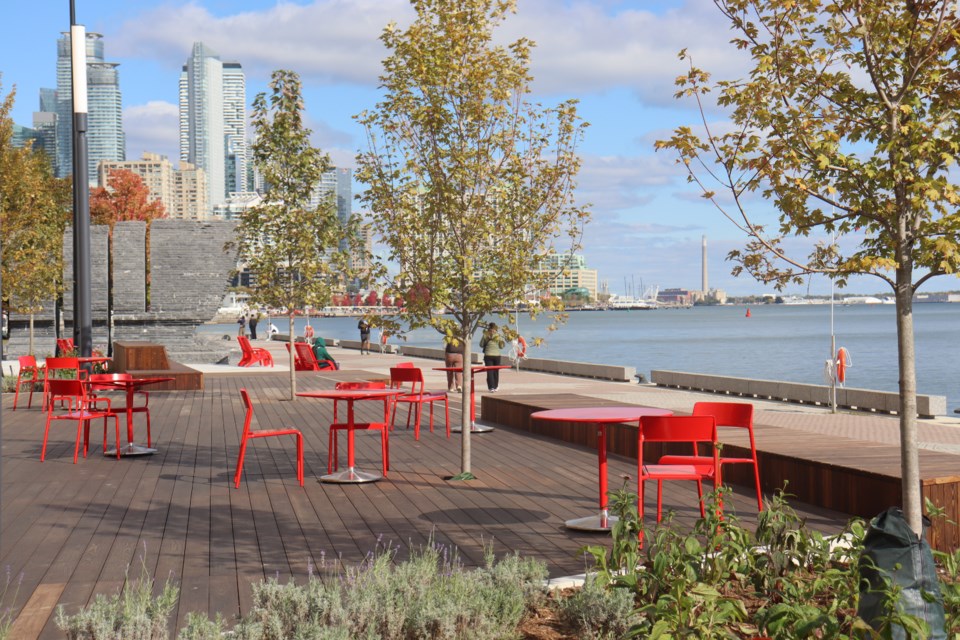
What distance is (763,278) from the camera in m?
5.95

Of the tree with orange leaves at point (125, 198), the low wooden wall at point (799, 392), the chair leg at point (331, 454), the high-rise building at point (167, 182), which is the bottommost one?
the low wooden wall at point (799, 392)

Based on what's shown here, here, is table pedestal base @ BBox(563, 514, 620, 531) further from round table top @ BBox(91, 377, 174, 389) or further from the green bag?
round table top @ BBox(91, 377, 174, 389)

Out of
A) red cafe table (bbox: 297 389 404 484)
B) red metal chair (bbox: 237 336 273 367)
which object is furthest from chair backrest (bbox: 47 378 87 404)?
red metal chair (bbox: 237 336 273 367)

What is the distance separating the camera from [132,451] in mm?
11016

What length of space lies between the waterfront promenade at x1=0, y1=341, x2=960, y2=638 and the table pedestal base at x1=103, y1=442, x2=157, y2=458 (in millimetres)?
164

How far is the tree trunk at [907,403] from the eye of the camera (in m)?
5.21

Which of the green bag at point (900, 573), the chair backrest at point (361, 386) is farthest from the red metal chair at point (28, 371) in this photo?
the green bag at point (900, 573)

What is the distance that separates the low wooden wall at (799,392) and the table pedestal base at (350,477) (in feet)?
40.5

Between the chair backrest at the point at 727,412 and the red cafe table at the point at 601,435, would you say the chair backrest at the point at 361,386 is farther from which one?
the chair backrest at the point at 727,412

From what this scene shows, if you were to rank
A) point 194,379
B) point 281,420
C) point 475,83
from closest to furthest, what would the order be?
point 475,83, point 281,420, point 194,379

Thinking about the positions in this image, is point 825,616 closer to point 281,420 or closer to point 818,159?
point 818,159

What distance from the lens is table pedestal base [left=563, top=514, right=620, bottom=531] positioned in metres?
7.00

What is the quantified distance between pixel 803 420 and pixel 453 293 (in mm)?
10379

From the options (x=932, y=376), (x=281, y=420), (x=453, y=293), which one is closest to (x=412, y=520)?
(x=453, y=293)
